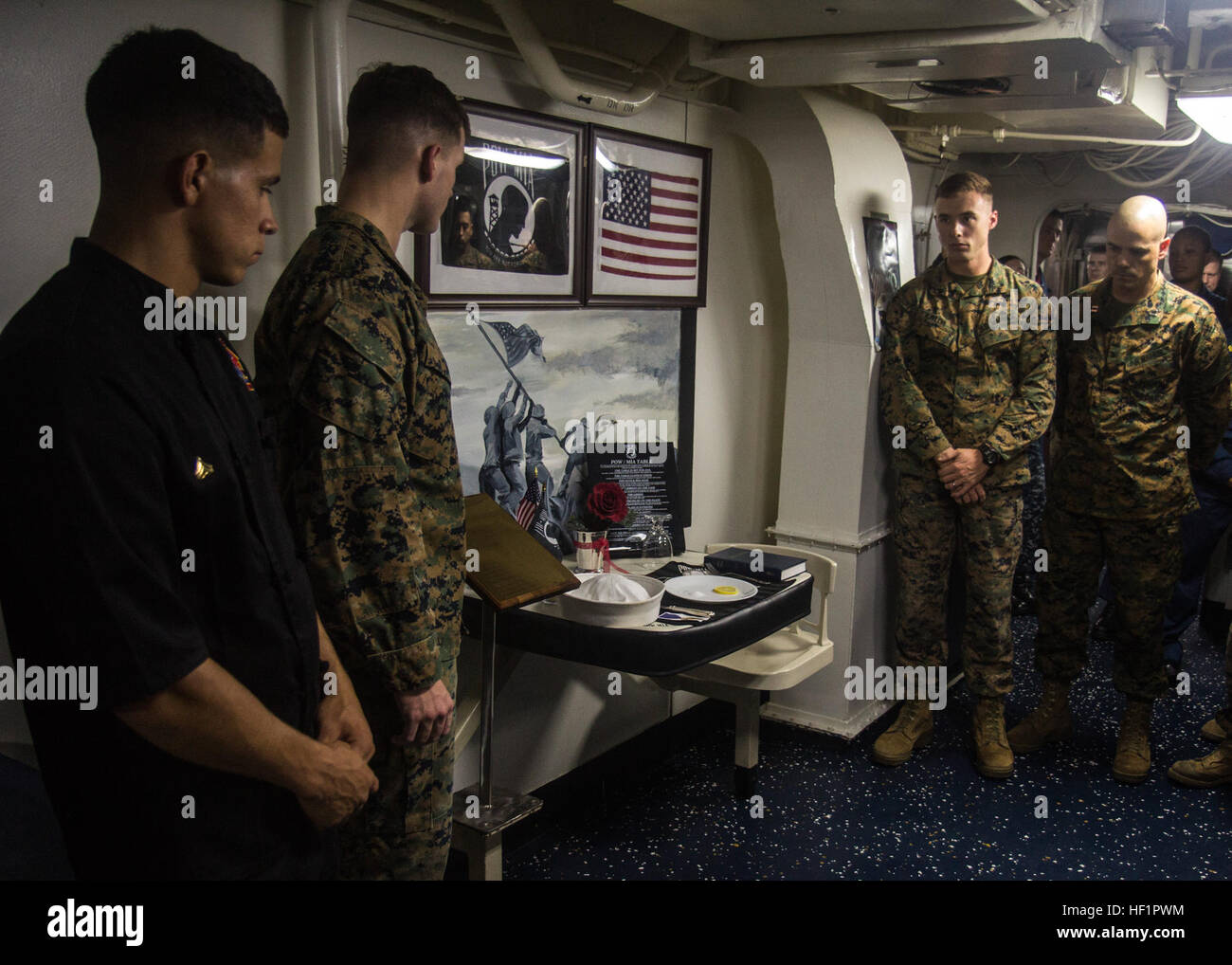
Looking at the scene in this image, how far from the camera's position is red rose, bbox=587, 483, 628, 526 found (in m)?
2.98

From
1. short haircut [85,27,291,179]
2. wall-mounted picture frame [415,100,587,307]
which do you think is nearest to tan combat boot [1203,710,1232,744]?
wall-mounted picture frame [415,100,587,307]

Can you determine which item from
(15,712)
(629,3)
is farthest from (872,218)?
(15,712)

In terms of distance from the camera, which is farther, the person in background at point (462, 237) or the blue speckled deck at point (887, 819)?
the blue speckled deck at point (887, 819)

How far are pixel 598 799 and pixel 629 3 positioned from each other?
7.93ft

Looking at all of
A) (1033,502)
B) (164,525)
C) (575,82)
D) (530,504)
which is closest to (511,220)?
(575,82)

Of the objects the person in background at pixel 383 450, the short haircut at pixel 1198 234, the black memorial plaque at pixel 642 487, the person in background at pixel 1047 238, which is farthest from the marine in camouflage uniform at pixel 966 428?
the person in background at pixel 1047 238

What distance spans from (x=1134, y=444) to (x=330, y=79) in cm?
286

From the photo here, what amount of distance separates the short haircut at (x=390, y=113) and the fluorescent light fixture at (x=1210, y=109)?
3884 mm

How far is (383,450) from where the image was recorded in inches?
65.5

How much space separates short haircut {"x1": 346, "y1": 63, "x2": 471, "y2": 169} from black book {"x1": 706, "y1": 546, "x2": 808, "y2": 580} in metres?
1.61

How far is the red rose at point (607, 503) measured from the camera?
9.77ft

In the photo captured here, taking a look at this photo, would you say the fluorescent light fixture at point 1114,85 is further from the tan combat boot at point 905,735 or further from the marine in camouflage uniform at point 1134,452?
the tan combat boot at point 905,735

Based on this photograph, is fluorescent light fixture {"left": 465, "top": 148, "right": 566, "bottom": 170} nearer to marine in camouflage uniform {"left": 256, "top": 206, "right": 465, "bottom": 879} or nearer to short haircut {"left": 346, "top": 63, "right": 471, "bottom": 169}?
short haircut {"left": 346, "top": 63, "right": 471, "bottom": 169}

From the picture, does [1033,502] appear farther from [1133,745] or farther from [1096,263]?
[1096,263]
